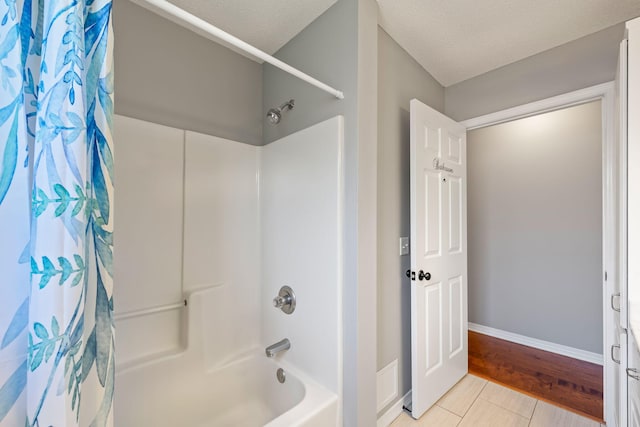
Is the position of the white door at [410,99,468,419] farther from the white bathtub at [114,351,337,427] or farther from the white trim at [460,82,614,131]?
the white bathtub at [114,351,337,427]

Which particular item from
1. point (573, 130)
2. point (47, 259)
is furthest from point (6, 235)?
point (573, 130)

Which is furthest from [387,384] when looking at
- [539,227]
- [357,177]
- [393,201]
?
[539,227]

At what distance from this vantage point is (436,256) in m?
1.82

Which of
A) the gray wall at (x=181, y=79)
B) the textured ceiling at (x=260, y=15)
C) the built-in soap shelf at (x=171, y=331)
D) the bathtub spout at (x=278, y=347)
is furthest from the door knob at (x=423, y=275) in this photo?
the textured ceiling at (x=260, y=15)

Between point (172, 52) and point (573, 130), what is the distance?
11.2ft

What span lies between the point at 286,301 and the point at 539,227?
2.64 m

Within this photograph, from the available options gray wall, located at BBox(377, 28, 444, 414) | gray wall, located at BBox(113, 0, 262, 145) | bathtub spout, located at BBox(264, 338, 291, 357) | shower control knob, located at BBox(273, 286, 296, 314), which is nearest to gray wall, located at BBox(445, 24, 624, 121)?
gray wall, located at BBox(377, 28, 444, 414)

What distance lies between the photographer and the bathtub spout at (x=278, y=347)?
5.02 ft

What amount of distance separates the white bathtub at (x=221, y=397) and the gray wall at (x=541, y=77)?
7.55 feet

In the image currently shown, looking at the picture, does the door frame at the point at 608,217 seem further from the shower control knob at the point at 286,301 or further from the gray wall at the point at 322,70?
the shower control knob at the point at 286,301

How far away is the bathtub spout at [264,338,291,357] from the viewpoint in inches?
60.2

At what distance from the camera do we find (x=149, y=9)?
150 centimetres

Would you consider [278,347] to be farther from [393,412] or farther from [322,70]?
[322,70]

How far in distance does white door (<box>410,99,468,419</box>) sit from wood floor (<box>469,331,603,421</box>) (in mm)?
367
